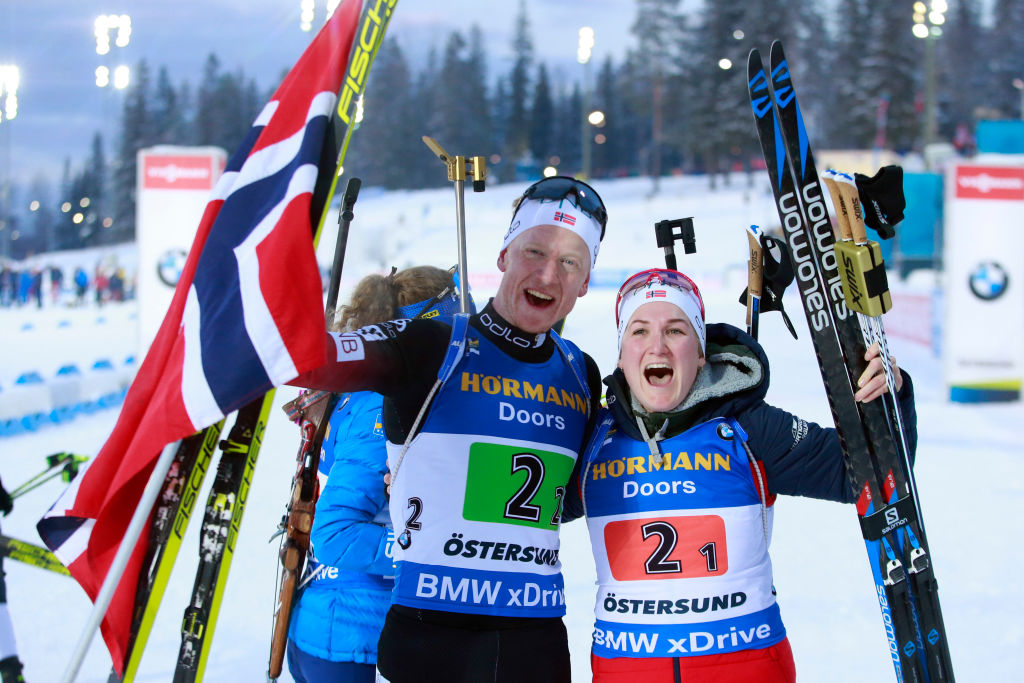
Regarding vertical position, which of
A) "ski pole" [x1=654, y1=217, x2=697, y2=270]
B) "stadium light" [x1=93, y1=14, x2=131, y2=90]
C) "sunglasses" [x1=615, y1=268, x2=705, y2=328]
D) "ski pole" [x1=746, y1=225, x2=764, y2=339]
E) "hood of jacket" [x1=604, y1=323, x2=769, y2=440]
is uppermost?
"stadium light" [x1=93, y1=14, x2=131, y2=90]

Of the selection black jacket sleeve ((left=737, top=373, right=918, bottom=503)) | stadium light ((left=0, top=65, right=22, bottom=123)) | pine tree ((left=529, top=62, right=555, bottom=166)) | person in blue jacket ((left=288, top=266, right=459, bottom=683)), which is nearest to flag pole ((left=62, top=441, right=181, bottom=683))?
person in blue jacket ((left=288, top=266, right=459, bottom=683))

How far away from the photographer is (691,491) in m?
2.18

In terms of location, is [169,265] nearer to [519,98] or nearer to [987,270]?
[987,270]

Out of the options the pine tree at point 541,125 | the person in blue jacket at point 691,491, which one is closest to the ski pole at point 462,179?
the person in blue jacket at point 691,491

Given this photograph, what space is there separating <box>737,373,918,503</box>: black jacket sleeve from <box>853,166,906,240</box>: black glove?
46 cm

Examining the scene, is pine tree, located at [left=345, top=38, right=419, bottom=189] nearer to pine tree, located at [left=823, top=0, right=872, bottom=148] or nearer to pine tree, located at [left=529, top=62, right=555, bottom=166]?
pine tree, located at [left=529, top=62, right=555, bottom=166]

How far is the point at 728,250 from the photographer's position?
30781 mm

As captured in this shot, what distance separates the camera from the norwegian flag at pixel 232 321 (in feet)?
6.31

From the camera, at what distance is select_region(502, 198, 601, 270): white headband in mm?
2377

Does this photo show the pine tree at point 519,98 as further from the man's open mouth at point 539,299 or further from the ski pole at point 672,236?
the man's open mouth at point 539,299

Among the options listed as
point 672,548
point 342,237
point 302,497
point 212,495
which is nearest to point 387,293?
point 342,237

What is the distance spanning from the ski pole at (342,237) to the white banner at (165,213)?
995 cm

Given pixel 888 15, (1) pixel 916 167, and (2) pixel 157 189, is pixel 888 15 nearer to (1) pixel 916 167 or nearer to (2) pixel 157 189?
(1) pixel 916 167

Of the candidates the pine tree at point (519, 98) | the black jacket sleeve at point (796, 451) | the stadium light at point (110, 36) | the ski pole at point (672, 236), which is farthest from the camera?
the pine tree at point (519, 98)
